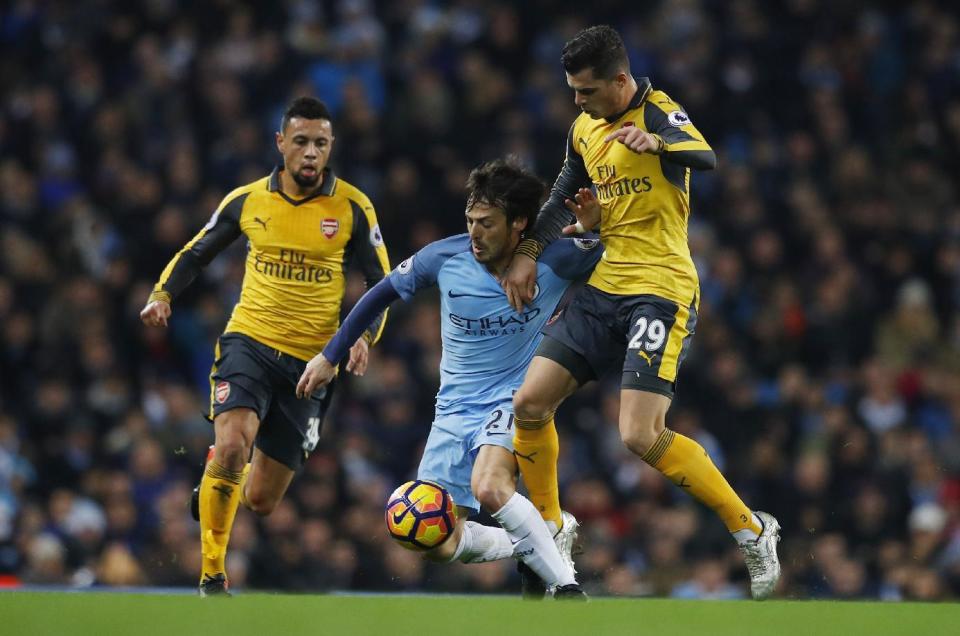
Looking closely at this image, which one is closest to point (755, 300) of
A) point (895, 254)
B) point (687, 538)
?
point (895, 254)

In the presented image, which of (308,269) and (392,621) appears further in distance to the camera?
(308,269)

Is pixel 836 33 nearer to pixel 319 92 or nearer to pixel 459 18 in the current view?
pixel 459 18

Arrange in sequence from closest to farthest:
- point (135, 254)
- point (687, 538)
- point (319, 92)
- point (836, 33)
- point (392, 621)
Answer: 1. point (392, 621)
2. point (687, 538)
3. point (135, 254)
4. point (319, 92)
5. point (836, 33)

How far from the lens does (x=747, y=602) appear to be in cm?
643

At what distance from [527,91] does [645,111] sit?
7.53m

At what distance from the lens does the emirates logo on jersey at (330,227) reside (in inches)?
313

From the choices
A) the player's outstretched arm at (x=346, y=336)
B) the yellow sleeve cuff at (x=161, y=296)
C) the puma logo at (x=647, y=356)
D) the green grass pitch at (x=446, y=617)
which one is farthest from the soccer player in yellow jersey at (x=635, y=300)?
the yellow sleeve cuff at (x=161, y=296)

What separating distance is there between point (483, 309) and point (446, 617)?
207 cm

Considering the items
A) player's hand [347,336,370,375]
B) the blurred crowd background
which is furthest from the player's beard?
the blurred crowd background

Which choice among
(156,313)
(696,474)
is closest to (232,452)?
(156,313)

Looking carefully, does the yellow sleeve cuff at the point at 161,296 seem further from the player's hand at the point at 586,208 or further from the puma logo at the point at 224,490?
the player's hand at the point at 586,208

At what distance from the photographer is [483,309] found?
720 cm

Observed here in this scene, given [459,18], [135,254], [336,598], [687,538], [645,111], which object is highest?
[459,18]

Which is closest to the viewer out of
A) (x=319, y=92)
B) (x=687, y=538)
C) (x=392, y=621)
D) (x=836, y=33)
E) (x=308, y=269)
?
(x=392, y=621)
